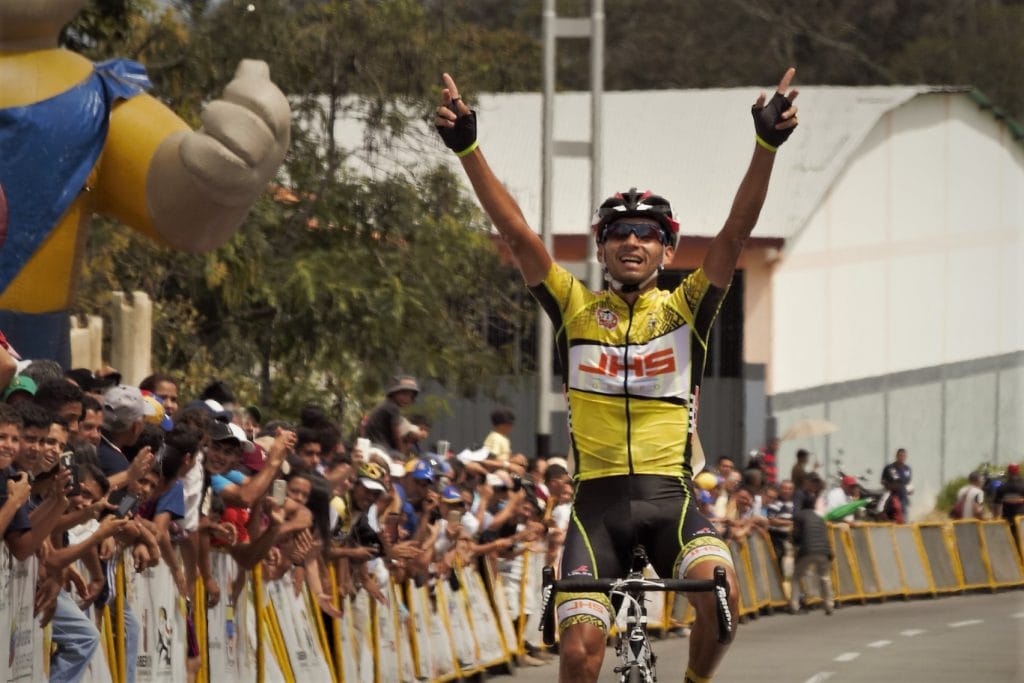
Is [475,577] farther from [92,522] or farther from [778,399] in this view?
[778,399]

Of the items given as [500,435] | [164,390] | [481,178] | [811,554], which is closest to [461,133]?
[481,178]

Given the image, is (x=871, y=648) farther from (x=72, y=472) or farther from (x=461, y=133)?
(x=461, y=133)

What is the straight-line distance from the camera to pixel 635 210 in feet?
30.7

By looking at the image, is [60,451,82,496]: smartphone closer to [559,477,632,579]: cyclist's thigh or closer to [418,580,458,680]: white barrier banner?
[559,477,632,579]: cyclist's thigh

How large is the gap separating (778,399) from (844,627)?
16657 millimetres

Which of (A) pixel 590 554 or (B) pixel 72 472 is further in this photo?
(B) pixel 72 472

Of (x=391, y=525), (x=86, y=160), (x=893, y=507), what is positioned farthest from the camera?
(x=893, y=507)

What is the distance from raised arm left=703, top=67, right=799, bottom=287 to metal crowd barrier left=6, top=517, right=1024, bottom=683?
328 cm

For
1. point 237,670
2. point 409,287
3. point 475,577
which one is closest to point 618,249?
point 237,670

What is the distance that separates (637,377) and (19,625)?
299 centimetres

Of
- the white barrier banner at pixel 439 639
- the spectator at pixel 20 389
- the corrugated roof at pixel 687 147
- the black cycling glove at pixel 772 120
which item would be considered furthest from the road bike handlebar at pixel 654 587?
the corrugated roof at pixel 687 147

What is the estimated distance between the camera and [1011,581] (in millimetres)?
35406

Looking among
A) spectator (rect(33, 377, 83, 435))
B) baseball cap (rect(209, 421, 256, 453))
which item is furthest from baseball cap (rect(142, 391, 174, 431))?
spectator (rect(33, 377, 83, 435))

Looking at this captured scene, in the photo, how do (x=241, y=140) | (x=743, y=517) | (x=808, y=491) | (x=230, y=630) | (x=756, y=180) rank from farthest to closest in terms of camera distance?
(x=808, y=491), (x=743, y=517), (x=241, y=140), (x=230, y=630), (x=756, y=180)
